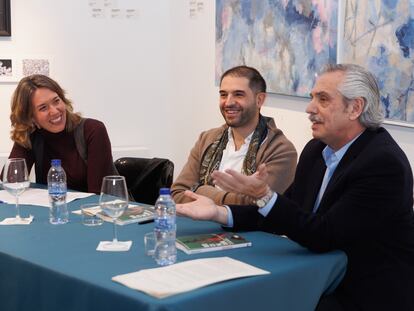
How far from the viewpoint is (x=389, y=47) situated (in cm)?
335

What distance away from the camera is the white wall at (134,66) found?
5.12 meters

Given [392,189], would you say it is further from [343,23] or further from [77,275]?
[343,23]

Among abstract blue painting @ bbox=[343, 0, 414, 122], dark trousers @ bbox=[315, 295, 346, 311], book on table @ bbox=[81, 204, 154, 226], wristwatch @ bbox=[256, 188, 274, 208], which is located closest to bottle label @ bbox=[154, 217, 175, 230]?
wristwatch @ bbox=[256, 188, 274, 208]

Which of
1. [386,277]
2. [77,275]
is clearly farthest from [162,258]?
[386,277]

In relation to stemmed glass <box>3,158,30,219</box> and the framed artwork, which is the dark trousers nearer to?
stemmed glass <box>3,158,30,219</box>

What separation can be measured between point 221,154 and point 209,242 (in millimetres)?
1174

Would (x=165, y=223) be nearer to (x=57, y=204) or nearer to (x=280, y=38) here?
(x=57, y=204)

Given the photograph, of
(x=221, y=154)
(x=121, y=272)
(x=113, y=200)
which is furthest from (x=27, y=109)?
(x=121, y=272)

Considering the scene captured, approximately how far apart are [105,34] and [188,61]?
68cm

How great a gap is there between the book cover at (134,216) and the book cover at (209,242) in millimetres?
350

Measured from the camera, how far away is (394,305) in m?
2.31

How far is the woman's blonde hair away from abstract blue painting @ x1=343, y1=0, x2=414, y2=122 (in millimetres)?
1549

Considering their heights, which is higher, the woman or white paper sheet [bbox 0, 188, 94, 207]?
the woman

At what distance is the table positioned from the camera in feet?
6.14
